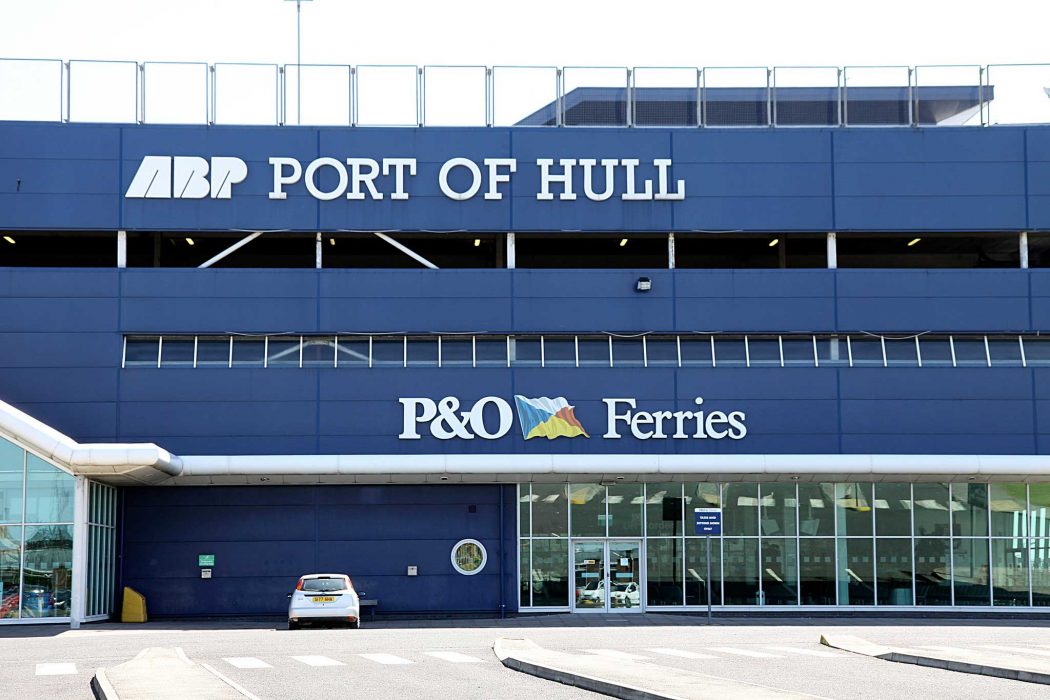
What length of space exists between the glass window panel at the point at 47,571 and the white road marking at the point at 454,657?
47.8 feet

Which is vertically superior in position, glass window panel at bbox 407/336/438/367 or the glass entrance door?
glass window panel at bbox 407/336/438/367

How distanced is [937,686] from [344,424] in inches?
946

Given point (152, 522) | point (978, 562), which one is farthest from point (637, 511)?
point (152, 522)

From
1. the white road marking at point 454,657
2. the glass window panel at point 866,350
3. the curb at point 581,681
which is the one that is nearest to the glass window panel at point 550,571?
the glass window panel at point 866,350

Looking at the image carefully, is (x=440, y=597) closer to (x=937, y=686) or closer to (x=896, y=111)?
(x=896, y=111)

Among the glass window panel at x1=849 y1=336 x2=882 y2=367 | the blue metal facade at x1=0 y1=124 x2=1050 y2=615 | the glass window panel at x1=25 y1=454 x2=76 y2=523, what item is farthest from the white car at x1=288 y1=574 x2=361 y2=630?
the glass window panel at x1=849 y1=336 x2=882 y2=367

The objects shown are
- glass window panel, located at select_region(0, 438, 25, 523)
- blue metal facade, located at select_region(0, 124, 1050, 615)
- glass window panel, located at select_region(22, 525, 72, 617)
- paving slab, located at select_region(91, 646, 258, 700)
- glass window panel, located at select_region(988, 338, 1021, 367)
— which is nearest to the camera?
paving slab, located at select_region(91, 646, 258, 700)

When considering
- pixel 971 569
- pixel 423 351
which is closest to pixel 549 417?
pixel 423 351

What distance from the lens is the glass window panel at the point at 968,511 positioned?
4091 cm

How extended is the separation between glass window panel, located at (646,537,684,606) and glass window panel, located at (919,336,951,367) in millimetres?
8262

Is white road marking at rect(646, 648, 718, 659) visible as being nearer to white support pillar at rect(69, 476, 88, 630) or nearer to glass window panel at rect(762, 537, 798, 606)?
white support pillar at rect(69, 476, 88, 630)

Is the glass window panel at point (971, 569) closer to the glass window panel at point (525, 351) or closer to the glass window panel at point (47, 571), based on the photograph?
the glass window panel at point (525, 351)

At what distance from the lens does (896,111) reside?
141 ft

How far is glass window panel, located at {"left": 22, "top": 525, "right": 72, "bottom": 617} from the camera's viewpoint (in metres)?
35.6
